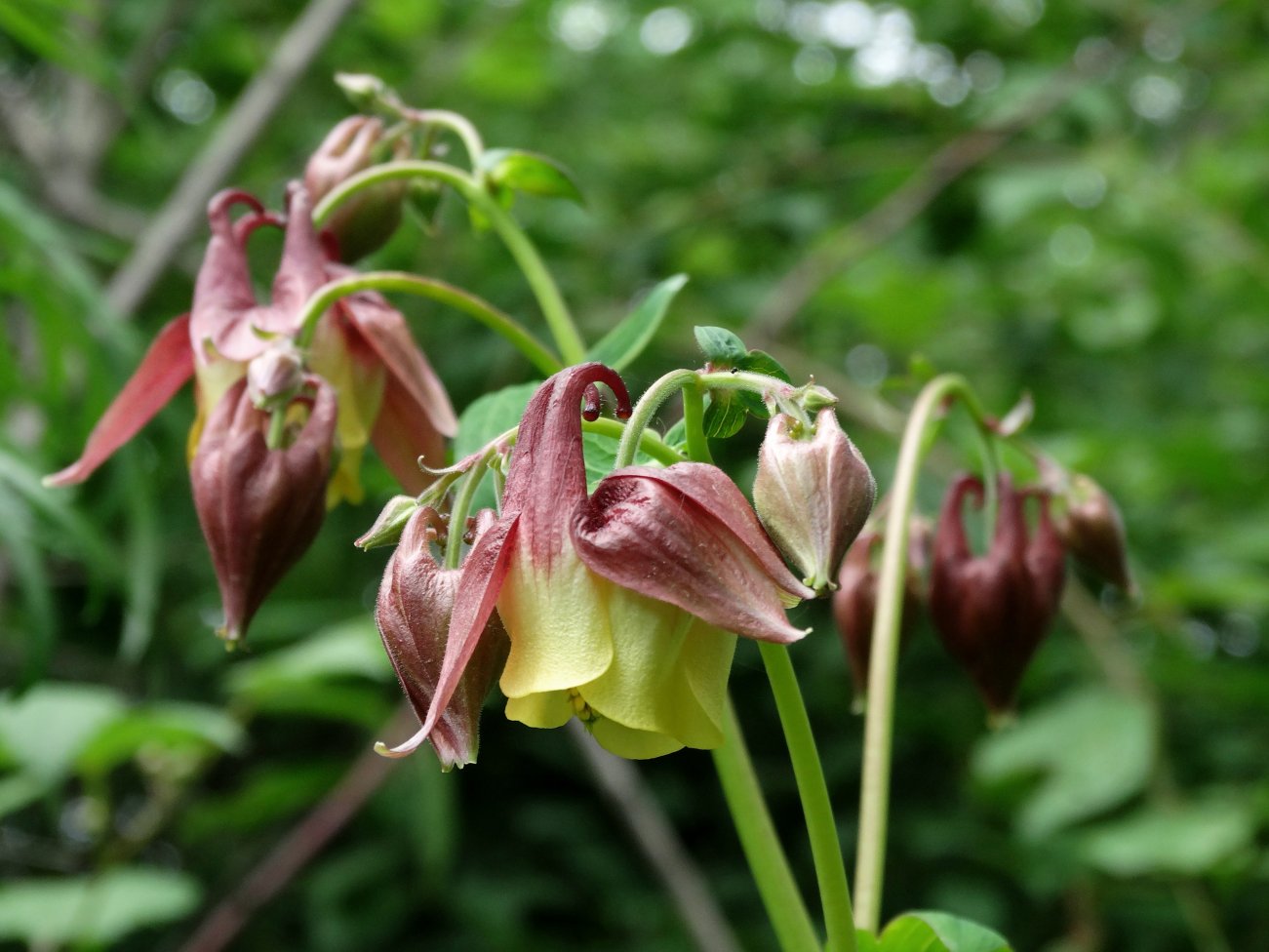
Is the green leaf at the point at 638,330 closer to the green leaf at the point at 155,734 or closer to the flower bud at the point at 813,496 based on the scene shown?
the flower bud at the point at 813,496

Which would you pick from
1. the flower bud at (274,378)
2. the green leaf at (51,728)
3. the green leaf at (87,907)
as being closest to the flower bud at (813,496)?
the flower bud at (274,378)

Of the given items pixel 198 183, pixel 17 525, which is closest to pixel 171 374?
pixel 17 525

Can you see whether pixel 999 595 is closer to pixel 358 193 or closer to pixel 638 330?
pixel 638 330

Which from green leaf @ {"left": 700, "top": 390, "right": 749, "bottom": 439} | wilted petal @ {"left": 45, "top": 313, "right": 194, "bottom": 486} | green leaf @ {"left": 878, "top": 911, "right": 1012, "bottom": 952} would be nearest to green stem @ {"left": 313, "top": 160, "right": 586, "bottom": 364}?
wilted petal @ {"left": 45, "top": 313, "right": 194, "bottom": 486}

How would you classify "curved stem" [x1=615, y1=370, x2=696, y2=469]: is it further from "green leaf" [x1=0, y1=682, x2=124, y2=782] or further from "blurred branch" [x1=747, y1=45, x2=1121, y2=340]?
"blurred branch" [x1=747, y1=45, x2=1121, y2=340]

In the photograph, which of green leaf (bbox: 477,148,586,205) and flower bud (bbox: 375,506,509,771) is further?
green leaf (bbox: 477,148,586,205)

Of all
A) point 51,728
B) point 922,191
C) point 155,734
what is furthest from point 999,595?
point 922,191
